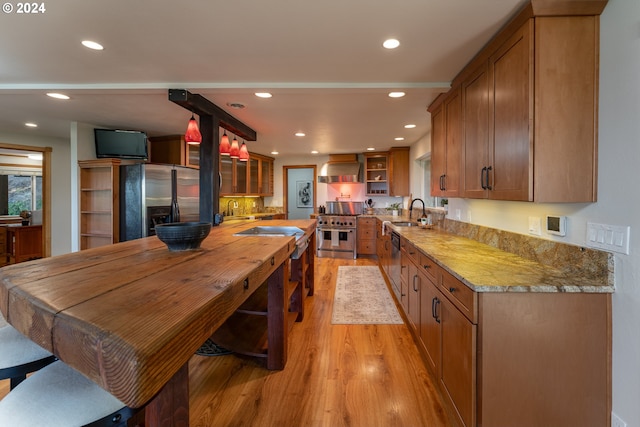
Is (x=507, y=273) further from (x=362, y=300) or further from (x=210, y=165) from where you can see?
(x=210, y=165)

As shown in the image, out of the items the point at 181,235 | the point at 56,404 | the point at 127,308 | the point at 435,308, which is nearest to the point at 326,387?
the point at 435,308

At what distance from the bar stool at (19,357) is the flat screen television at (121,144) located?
3712 millimetres

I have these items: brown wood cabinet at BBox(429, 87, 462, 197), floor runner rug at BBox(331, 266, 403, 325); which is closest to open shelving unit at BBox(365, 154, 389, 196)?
floor runner rug at BBox(331, 266, 403, 325)

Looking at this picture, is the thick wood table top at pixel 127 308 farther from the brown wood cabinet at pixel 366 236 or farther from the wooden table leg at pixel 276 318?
the brown wood cabinet at pixel 366 236

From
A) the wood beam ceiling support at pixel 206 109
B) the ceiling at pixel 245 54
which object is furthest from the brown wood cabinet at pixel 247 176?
the ceiling at pixel 245 54

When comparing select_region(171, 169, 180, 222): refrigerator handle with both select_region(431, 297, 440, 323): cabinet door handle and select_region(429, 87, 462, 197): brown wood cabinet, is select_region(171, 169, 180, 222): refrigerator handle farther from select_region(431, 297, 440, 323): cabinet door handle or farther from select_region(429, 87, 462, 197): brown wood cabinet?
select_region(431, 297, 440, 323): cabinet door handle

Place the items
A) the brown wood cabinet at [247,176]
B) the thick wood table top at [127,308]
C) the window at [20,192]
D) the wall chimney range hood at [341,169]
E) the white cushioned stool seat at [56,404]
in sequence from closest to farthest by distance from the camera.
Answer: the thick wood table top at [127,308] → the white cushioned stool seat at [56,404] → the brown wood cabinet at [247,176] → the wall chimney range hood at [341,169] → the window at [20,192]

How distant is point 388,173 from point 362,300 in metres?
3.28

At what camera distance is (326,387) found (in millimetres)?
1946

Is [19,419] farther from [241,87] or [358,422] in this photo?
[241,87]

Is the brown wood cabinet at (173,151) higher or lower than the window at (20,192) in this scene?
higher

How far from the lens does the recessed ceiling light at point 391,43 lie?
75.0 inches

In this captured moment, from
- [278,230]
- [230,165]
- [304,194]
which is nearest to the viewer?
[278,230]

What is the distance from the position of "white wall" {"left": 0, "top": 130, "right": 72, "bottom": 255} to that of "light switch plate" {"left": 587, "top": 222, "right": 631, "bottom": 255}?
261 inches
